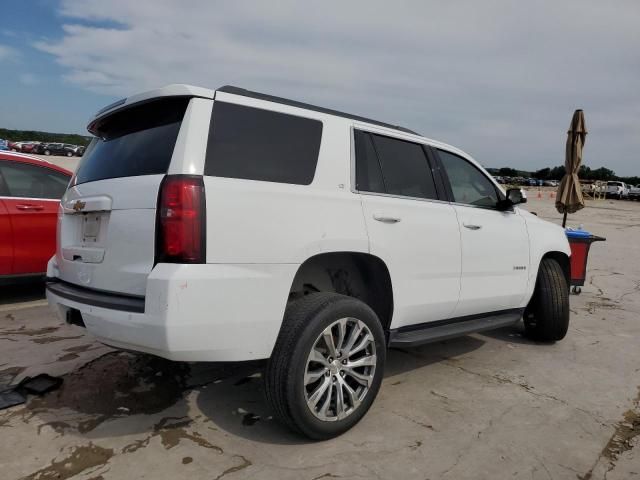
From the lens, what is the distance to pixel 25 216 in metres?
5.31

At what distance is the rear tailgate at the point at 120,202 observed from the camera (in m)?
2.48

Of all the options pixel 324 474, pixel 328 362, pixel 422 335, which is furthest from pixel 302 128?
pixel 324 474

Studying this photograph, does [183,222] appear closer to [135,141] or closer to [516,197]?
[135,141]

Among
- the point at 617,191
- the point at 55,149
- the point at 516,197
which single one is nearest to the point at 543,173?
the point at 617,191

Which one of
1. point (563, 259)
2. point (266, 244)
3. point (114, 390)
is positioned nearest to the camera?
point (266, 244)

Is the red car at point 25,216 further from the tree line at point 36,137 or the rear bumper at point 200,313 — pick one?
the tree line at point 36,137

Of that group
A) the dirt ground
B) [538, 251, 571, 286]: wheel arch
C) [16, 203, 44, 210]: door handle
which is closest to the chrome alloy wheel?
the dirt ground

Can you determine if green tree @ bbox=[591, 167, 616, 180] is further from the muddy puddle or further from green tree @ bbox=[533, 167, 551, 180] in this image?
the muddy puddle

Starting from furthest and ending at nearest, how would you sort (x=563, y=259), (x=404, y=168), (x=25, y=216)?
(x=25, y=216) < (x=563, y=259) < (x=404, y=168)

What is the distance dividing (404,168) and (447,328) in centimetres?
118

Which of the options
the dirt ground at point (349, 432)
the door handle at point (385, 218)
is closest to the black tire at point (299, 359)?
the dirt ground at point (349, 432)

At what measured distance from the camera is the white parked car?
162 feet

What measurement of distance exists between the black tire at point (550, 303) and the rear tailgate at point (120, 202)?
3.62 metres

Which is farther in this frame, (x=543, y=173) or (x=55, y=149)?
(x=543, y=173)
